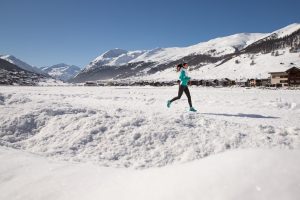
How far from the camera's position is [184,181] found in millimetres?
2535

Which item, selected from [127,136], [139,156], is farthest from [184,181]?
[127,136]

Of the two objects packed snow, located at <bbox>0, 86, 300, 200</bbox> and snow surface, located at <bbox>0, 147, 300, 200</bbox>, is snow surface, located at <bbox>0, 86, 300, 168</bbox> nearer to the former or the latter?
packed snow, located at <bbox>0, 86, 300, 200</bbox>

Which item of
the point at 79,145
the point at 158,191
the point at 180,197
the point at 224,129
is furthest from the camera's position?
the point at 224,129

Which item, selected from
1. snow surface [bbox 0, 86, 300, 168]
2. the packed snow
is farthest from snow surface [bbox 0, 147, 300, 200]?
snow surface [bbox 0, 86, 300, 168]

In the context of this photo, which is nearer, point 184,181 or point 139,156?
point 184,181

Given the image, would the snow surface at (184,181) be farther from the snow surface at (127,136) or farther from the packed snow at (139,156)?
the snow surface at (127,136)

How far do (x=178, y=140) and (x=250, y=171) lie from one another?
3418mm

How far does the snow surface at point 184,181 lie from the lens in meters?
2.20

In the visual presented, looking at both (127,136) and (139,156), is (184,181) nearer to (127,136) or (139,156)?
(139,156)

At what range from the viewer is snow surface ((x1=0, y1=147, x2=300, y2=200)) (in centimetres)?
220

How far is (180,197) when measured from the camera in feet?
7.64

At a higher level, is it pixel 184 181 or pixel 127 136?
pixel 184 181

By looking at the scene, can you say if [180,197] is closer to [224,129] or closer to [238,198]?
[238,198]

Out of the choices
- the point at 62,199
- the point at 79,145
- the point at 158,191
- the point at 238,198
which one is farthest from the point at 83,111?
the point at 238,198
